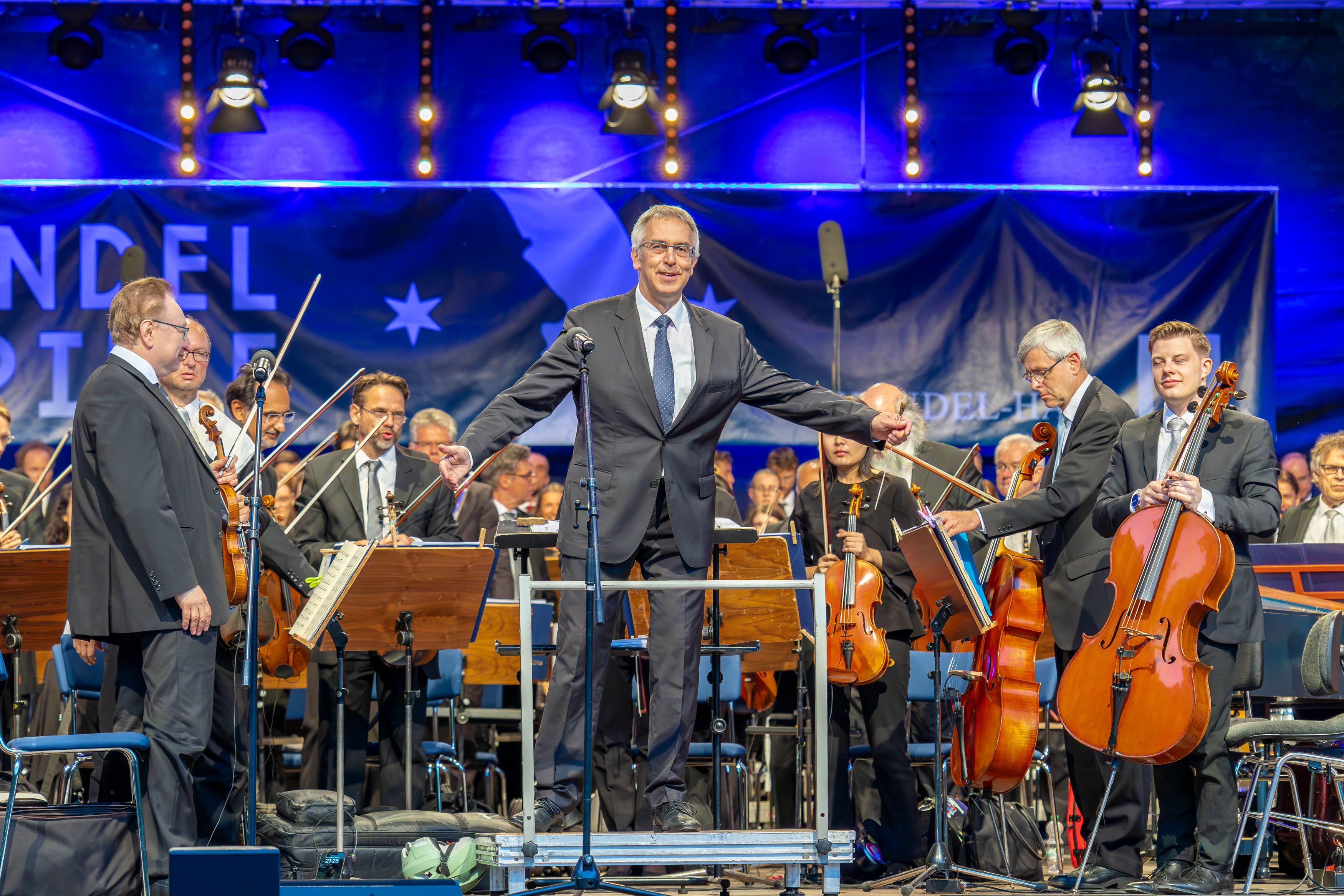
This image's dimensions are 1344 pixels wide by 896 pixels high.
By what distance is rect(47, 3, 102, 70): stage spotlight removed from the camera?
8.68 metres

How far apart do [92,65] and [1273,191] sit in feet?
25.0

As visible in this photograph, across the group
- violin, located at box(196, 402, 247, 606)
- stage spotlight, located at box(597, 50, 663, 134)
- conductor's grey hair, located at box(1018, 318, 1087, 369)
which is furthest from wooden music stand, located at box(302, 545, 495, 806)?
stage spotlight, located at box(597, 50, 663, 134)

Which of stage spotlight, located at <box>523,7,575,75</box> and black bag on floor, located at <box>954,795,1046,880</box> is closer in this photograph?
black bag on floor, located at <box>954,795,1046,880</box>

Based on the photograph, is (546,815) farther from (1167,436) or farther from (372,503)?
(1167,436)

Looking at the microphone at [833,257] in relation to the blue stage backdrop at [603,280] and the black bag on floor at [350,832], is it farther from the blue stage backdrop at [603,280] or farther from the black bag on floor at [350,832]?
the black bag on floor at [350,832]

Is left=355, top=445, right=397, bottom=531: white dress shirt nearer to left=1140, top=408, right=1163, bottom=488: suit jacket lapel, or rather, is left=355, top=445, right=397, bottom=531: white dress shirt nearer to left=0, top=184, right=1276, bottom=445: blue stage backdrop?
left=0, top=184, right=1276, bottom=445: blue stage backdrop

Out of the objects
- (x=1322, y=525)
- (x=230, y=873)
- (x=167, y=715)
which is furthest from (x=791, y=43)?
(x=230, y=873)

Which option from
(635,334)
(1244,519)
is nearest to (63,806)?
→ (635,334)

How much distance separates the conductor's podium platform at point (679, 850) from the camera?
12.6 feet

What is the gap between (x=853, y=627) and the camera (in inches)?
203

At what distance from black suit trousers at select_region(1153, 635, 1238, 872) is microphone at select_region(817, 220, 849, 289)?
2392 mm

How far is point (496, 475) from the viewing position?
816 cm

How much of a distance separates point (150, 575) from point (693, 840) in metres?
1.74

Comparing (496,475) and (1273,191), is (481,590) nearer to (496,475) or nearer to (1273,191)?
(496,475)
